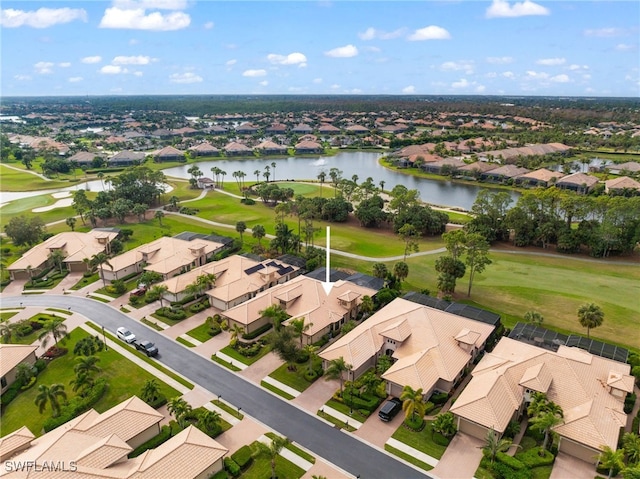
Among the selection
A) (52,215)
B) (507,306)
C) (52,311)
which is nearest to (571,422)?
(507,306)

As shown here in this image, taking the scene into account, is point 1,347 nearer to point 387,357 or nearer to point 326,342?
point 326,342

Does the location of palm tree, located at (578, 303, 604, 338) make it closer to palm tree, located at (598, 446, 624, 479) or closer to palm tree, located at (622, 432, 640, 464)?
palm tree, located at (622, 432, 640, 464)

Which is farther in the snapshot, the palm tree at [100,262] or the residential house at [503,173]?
the residential house at [503,173]

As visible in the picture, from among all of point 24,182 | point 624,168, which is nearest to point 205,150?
point 24,182

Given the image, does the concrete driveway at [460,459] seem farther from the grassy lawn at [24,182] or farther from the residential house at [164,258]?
the grassy lawn at [24,182]

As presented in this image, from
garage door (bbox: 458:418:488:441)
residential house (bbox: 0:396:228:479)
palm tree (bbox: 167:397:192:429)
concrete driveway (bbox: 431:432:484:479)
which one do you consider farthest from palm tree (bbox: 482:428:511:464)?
palm tree (bbox: 167:397:192:429)

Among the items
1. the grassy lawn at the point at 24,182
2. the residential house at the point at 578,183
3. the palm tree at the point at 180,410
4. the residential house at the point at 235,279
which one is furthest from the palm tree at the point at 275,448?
the grassy lawn at the point at 24,182
